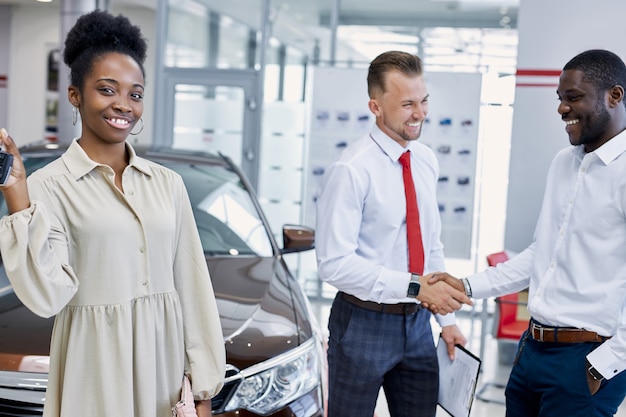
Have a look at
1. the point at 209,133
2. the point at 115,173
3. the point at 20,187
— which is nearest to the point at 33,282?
the point at 20,187

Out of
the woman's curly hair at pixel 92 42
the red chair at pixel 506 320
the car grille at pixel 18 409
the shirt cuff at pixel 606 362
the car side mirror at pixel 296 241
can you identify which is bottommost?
the red chair at pixel 506 320

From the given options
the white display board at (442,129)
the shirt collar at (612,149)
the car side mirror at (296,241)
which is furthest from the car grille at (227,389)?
the white display board at (442,129)

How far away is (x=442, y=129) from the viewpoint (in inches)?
253

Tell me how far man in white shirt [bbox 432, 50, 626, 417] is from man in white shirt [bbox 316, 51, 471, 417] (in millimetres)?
356

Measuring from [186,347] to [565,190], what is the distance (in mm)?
1080

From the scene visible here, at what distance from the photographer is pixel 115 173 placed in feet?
5.72

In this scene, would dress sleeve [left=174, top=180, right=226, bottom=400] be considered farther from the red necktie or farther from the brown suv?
the red necktie

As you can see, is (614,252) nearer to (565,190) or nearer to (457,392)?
(565,190)

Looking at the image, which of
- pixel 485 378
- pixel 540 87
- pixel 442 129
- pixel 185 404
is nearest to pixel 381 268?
pixel 185 404

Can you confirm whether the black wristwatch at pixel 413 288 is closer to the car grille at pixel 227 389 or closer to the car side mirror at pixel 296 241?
the car grille at pixel 227 389

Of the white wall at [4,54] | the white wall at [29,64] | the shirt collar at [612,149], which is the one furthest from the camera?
the white wall at [4,54]

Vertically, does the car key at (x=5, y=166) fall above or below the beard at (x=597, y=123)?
below

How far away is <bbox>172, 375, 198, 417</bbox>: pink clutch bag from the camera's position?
1745 mm

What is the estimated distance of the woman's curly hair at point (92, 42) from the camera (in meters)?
1.73
